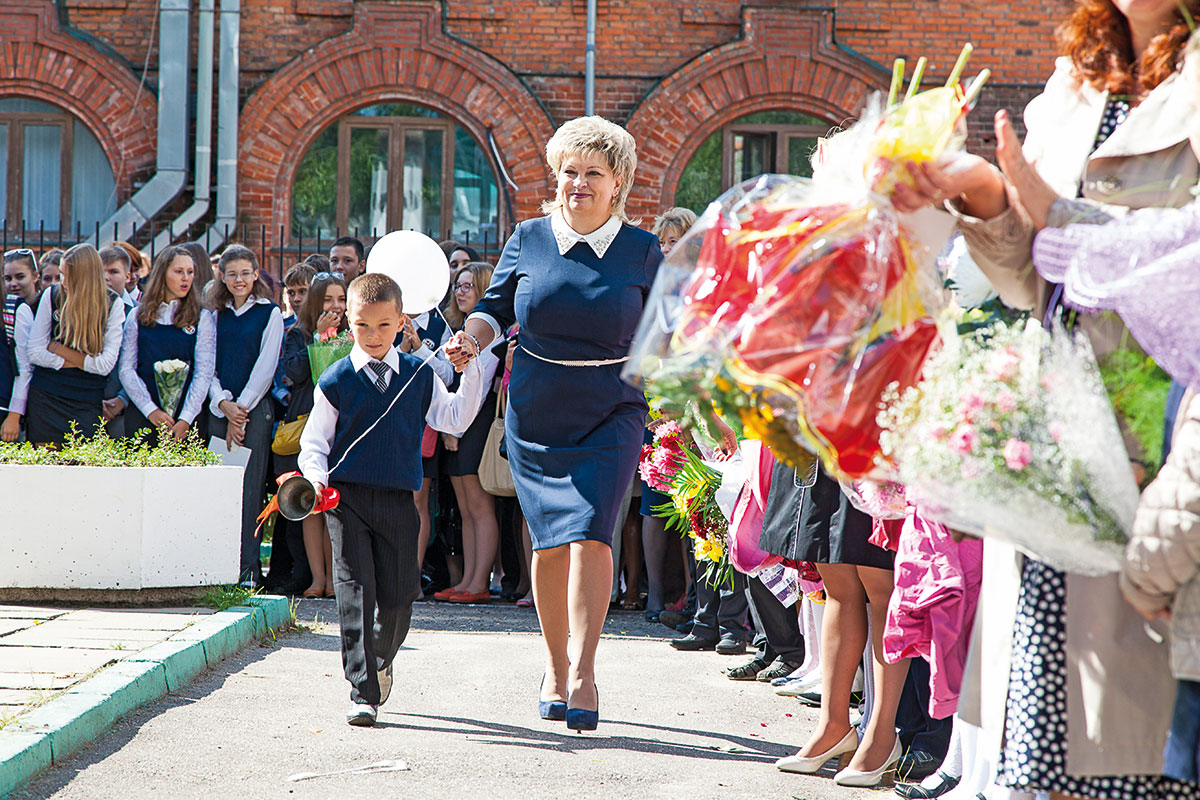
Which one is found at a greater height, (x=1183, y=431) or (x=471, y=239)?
(x=471, y=239)

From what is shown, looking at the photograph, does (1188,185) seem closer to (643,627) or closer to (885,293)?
(885,293)

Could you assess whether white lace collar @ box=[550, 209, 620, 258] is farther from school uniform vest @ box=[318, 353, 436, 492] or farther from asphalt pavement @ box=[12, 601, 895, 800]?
asphalt pavement @ box=[12, 601, 895, 800]

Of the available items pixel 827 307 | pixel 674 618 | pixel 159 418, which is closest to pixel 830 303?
pixel 827 307

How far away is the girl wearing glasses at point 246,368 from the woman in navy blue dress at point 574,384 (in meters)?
4.47

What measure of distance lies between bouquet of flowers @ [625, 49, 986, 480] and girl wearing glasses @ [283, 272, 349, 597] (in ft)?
24.3

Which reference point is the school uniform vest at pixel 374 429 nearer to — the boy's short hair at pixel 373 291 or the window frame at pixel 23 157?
the boy's short hair at pixel 373 291

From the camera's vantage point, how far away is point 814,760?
4902 mm

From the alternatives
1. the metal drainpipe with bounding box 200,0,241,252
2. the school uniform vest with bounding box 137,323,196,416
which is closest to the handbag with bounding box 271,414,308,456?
the school uniform vest with bounding box 137,323,196,416

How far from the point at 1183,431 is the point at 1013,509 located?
324 millimetres

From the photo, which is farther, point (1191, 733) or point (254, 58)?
point (254, 58)

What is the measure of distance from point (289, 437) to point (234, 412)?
16.9 inches

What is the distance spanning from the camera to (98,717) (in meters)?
5.10

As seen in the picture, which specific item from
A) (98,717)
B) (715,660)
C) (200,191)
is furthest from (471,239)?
(98,717)

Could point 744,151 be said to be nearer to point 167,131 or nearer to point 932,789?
point 167,131
